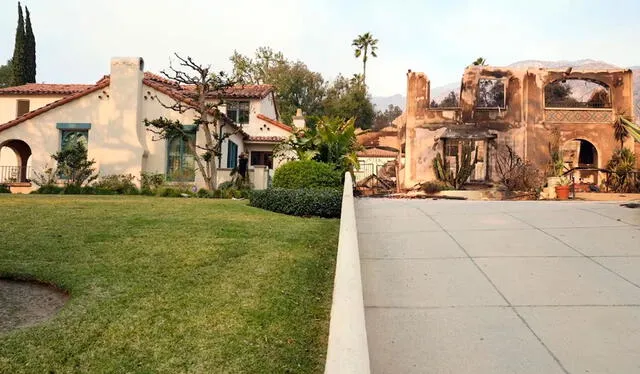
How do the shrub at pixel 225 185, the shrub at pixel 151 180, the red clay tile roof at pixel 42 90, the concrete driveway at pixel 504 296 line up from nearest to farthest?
the concrete driveway at pixel 504 296
the shrub at pixel 225 185
the shrub at pixel 151 180
the red clay tile roof at pixel 42 90

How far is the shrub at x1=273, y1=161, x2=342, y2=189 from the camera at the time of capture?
1342 centimetres

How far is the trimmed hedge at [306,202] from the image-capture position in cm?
1123

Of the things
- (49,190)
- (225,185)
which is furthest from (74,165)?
(225,185)

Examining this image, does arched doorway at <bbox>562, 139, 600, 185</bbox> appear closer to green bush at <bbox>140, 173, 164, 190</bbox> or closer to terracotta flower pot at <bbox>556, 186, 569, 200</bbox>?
terracotta flower pot at <bbox>556, 186, 569, 200</bbox>

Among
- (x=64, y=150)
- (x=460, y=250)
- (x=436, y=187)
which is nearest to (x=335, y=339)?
(x=460, y=250)

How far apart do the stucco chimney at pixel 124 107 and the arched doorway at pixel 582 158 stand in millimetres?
20518

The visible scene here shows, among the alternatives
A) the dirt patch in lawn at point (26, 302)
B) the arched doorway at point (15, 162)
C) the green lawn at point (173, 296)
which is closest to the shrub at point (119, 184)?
the arched doorway at point (15, 162)

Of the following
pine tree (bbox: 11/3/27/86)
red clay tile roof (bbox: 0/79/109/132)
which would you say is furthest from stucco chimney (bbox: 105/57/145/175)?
pine tree (bbox: 11/3/27/86)

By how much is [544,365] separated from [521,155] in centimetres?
2067

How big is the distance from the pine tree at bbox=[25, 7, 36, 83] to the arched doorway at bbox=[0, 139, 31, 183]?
10161 millimetres

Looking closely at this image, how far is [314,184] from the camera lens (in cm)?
1338

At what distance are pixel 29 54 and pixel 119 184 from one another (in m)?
20.3

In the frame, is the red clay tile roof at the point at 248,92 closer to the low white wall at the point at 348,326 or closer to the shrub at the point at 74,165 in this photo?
the shrub at the point at 74,165

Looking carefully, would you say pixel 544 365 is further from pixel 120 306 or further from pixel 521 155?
pixel 521 155
